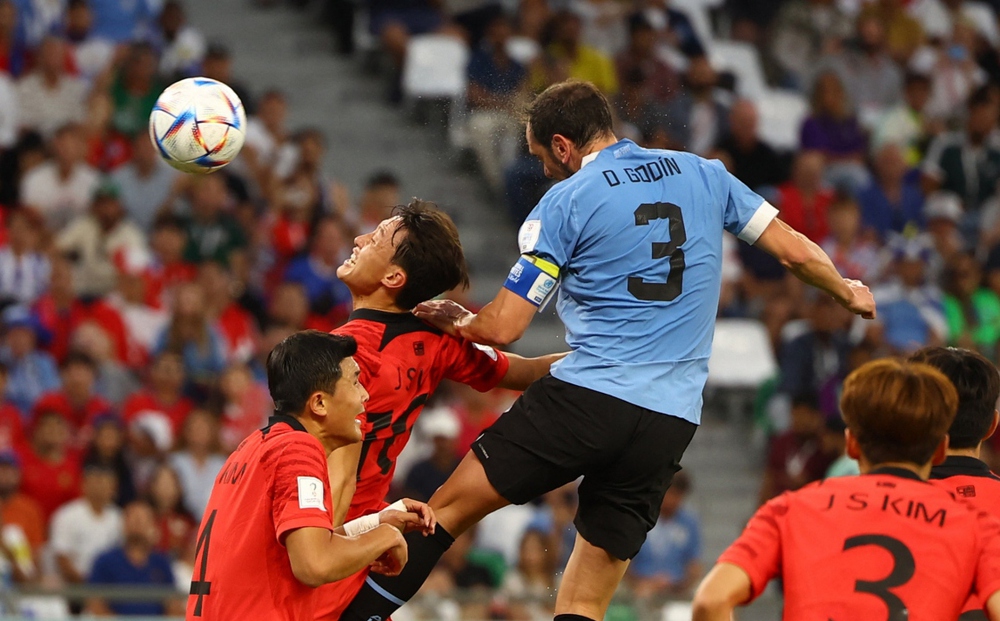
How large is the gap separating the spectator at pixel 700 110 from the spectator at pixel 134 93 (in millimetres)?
4530

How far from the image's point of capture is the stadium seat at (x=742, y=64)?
15.5 m

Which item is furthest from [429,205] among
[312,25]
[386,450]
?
[312,25]

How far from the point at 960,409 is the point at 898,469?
1.08 m

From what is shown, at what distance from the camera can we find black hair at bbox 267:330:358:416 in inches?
190

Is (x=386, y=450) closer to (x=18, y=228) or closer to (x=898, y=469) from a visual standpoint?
(x=898, y=469)

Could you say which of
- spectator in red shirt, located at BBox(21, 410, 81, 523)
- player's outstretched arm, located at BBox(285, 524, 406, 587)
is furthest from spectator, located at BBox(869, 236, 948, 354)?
player's outstretched arm, located at BBox(285, 524, 406, 587)

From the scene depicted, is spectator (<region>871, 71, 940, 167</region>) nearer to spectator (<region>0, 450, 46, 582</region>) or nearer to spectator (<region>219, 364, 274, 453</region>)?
spectator (<region>219, 364, 274, 453</region>)

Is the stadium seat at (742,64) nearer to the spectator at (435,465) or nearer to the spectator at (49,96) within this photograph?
the spectator at (435,465)

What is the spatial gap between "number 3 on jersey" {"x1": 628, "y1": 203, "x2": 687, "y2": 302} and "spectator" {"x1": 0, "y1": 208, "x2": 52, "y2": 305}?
718 centimetres

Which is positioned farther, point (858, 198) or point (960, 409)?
point (858, 198)

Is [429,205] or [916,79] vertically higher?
[429,205]

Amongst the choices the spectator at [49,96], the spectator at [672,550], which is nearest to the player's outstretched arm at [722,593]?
the spectator at [672,550]

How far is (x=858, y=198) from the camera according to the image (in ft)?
46.3

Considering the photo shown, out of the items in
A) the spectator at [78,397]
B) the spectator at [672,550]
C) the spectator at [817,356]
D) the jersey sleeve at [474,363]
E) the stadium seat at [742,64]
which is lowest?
the spectator at [672,550]
